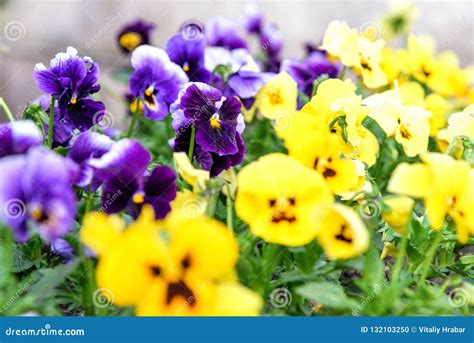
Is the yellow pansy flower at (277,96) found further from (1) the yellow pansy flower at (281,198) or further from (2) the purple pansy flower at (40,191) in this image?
(2) the purple pansy flower at (40,191)

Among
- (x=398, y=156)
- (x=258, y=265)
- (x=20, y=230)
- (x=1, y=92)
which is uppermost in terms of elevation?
(x=20, y=230)

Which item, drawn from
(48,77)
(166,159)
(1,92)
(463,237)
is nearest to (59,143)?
(48,77)

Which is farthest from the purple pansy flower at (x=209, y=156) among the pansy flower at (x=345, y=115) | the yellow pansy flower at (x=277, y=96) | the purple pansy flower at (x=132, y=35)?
the purple pansy flower at (x=132, y=35)

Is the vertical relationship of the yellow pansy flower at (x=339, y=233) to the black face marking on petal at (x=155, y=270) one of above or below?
below

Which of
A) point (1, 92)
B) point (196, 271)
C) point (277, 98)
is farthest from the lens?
point (1, 92)

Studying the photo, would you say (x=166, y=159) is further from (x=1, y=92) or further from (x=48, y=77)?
(x=1, y=92)

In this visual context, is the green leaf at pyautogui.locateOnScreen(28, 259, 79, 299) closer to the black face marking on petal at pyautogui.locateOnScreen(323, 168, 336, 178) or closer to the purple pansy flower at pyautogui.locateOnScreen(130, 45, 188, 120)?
the black face marking on petal at pyautogui.locateOnScreen(323, 168, 336, 178)

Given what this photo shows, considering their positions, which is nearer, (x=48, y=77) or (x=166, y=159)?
(x=48, y=77)
